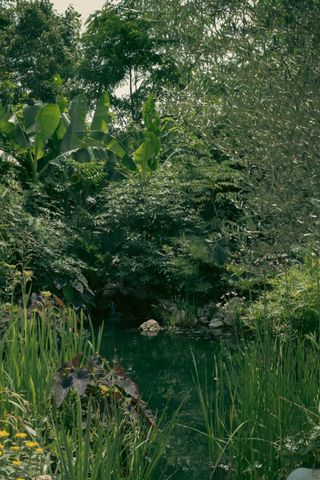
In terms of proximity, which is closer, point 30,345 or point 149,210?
point 30,345

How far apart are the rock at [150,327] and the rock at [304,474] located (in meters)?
9.24

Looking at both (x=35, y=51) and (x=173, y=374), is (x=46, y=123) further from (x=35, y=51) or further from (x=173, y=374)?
(x=35, y=51)

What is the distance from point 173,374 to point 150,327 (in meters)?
3.88

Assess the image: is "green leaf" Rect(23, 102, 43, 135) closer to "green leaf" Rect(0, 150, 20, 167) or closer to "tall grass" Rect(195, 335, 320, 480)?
"green leaf" Rect(0, 150, 20, 167)

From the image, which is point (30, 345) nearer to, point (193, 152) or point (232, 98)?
point (232, 98)

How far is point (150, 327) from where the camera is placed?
530 inches

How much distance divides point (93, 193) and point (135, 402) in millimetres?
11715

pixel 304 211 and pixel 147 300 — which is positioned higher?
pixel 304 211

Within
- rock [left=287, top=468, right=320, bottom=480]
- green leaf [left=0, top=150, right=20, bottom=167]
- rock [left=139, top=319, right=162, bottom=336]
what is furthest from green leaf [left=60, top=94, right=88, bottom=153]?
rock [left=287, top=468, right=320, bottom=480]

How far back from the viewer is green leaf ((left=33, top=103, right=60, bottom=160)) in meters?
14.0

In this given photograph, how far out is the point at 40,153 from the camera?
1448cm

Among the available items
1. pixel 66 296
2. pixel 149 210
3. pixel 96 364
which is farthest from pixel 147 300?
pixel 96 364

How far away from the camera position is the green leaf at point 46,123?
14031mm

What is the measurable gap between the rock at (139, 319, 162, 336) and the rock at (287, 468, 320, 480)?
9241 millimetres
